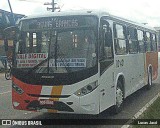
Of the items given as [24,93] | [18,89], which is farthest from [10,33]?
[24,93]

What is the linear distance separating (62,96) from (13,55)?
1701mm

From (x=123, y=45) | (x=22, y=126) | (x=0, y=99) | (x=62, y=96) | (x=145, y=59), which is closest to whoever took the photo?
(x=62, y=96)

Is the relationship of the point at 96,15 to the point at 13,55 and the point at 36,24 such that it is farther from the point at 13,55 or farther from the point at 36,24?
the point at 13,55

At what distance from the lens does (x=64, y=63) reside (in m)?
7.34

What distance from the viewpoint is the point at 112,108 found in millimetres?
8781

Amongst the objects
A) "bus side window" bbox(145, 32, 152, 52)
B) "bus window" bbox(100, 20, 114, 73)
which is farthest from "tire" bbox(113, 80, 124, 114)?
"bus side window" bbox(145, 32, 152, 52)

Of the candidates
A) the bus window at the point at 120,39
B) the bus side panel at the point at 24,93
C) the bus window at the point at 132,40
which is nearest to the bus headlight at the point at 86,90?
the bus side panel at the point at 24,93

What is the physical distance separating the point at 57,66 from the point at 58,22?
1058 mm

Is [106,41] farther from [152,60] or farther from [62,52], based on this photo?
[152,60]

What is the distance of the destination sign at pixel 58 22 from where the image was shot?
7492 millimetres

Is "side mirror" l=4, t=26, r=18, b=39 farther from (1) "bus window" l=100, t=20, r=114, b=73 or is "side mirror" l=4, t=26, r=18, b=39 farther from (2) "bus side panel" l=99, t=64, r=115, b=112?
(2) "bus side panel" l=99, t=64, r=115, b=112

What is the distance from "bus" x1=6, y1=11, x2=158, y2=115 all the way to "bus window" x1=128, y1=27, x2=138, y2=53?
2198 mm

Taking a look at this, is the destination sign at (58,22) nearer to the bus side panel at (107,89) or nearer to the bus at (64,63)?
the bus at (64,63)

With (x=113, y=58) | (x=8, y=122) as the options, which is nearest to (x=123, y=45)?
(x=113, y=58)
